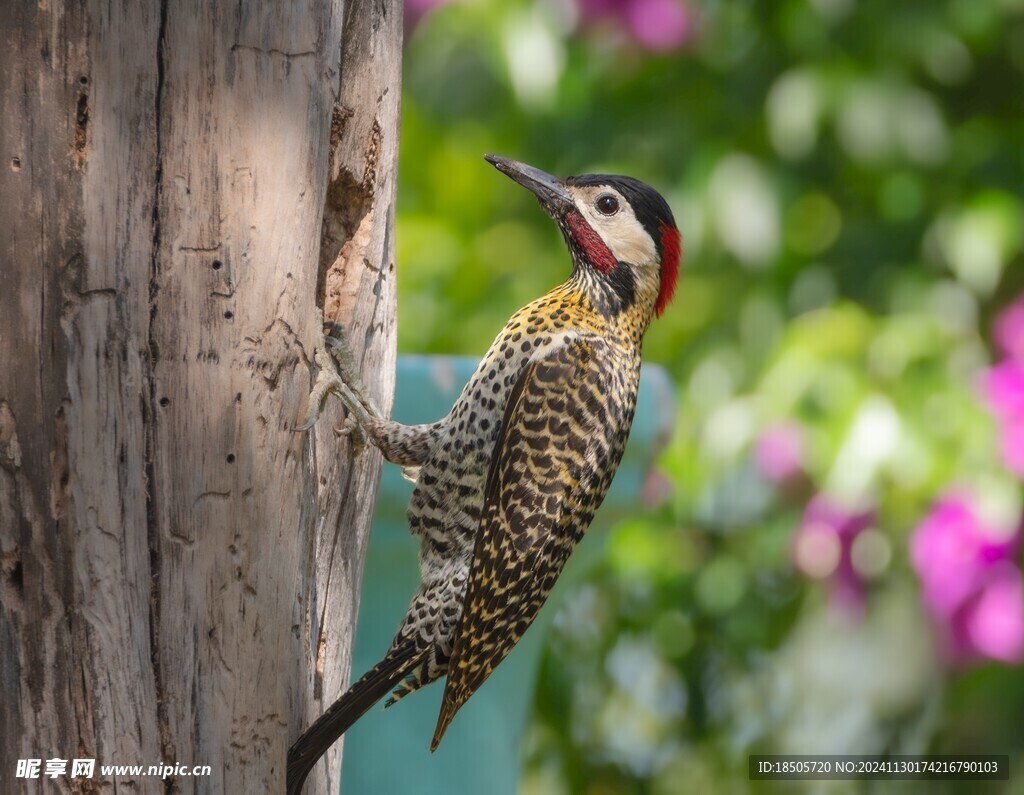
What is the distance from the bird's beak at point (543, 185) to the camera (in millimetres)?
2631

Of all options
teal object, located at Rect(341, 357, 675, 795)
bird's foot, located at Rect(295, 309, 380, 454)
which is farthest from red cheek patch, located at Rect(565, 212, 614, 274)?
bird's foot, located at Rect(295, 309, 380, 454)

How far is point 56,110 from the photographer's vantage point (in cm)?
172

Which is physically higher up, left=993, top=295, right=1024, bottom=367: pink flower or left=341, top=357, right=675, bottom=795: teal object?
left=993, top=295, right=1024, bottom=367: pink flower

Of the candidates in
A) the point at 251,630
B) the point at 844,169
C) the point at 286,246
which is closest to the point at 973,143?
the point at 844,169

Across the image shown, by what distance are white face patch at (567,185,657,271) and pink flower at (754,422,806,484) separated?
995mm

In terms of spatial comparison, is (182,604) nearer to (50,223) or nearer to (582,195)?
(50,223)

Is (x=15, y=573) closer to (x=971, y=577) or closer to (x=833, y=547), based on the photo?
(x=833, y=547)

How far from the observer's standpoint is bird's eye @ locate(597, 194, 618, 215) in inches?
105

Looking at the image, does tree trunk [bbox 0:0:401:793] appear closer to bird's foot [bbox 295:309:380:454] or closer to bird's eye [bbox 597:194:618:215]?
bird's foot [bbox 295:309:380:454]

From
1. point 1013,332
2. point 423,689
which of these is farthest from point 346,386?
point 1013,332

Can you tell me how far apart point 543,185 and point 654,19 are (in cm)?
137

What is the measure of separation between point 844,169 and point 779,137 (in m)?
0.26

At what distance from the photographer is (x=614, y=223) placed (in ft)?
8.78

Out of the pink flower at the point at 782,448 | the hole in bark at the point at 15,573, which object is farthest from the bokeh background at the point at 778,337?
the hole in bark at the point at 15,573
